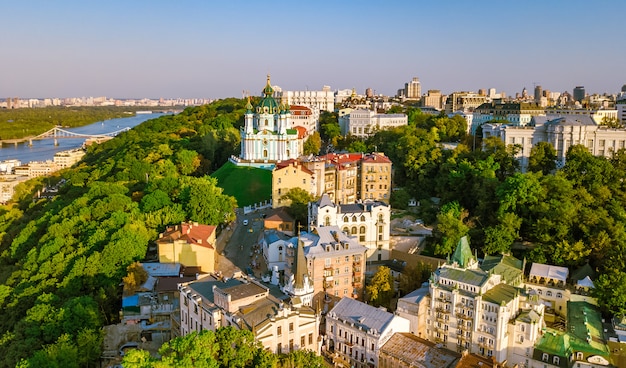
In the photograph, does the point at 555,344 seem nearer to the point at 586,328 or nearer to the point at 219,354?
the point at 586,328

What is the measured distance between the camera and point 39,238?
38.4m

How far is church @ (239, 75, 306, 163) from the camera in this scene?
47125mm

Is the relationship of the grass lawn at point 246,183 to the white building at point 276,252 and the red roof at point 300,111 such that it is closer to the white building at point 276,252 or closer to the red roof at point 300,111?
the white building at point 276,252

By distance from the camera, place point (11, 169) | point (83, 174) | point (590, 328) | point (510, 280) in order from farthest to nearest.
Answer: point (11, 169)
point (83, 174)
point (510, 280)
point (590, 328)

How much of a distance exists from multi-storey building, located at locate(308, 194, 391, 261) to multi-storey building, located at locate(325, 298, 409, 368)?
7129 millimetres

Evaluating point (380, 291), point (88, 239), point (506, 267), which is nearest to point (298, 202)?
point (380, 291)

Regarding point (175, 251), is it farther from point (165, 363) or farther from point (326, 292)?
point (165, 363)

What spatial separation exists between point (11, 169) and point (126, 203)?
152ft

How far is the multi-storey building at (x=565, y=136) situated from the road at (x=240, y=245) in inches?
762

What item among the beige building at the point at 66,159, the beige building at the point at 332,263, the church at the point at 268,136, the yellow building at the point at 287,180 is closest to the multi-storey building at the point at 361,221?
the beige building at the point at 332,263

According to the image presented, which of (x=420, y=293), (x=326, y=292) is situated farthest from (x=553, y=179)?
(x=326, y=292)

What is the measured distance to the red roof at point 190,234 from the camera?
3042 cm

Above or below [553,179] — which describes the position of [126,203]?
below

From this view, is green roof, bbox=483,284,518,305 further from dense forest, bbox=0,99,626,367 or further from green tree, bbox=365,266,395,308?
green tree, bbox=365,266,395,308
